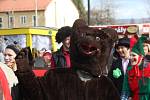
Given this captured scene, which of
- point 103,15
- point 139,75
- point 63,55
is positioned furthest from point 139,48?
point 103,15

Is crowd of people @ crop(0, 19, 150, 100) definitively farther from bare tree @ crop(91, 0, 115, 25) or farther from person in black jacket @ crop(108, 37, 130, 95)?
bare tree @ crop(91, 0, 115, 25)

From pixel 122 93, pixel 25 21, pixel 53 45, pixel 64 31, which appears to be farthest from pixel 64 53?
pixel 25 21

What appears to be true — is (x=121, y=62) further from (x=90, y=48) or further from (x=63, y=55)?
(x=90, y=48)

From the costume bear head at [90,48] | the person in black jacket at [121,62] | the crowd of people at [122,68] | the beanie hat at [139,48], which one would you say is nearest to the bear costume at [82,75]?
the costume bear head at [90,48]

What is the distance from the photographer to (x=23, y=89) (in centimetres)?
433

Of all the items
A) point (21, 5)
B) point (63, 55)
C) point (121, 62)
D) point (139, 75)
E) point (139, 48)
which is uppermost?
point (21, 5)

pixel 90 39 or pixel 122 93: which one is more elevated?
pixel 90 39

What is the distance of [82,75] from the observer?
4641 millimetres

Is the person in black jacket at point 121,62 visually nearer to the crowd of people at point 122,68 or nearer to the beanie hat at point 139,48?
the crowd of people at point 122,68

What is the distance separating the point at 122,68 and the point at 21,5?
79.5m

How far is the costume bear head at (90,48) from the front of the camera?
4.59 meters

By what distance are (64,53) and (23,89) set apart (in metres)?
2.88

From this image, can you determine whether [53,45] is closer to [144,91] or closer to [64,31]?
[64,31]

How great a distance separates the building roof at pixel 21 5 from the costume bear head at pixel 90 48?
7603cm
